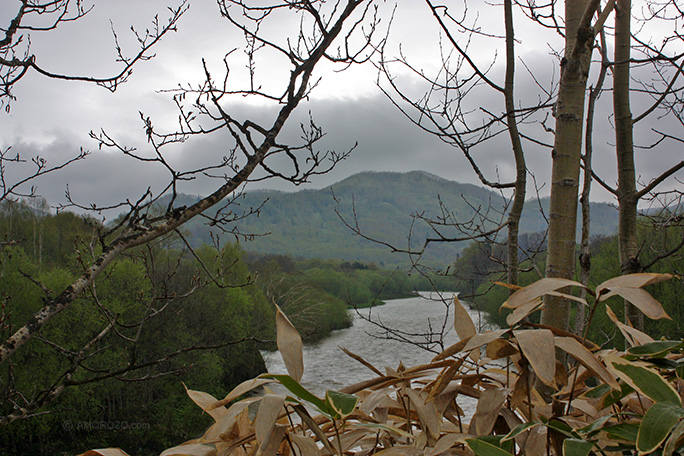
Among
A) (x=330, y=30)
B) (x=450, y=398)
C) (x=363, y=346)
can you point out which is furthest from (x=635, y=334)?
(x=363, y=346)

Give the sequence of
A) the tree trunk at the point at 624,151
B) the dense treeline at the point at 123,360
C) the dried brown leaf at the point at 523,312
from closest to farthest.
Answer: the dried brown leaf at the point at 523,312
the tree trunk at the point at 624,151
the dense treeline at the point at 123,360

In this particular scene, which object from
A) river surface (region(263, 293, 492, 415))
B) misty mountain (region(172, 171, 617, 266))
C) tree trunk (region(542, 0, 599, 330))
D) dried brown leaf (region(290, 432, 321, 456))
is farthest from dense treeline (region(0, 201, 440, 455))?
misty mountain (region(172, 171, 617, 266))

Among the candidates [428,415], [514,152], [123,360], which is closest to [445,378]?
[428,415]

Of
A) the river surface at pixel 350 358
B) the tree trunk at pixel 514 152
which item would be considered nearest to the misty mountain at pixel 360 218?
the river surface at pixel 350 358

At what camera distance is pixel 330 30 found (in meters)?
2.37

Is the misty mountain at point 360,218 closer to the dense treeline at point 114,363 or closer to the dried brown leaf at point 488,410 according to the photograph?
the dense treeline at point 114,363

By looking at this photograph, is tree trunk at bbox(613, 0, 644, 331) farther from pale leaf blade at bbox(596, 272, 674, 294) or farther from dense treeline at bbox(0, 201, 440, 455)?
dense treeline at bbox(0, 201, 440, 455)

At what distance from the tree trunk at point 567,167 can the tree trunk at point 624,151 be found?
2.59 ft

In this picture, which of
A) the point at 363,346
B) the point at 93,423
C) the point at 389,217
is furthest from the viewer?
the point at 389,217

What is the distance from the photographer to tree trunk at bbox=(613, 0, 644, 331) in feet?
5.73

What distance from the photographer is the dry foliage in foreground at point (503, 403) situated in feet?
1.11

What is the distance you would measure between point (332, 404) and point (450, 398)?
16 cm

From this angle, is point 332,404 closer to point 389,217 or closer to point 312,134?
point 312,134

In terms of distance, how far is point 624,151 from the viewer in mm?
1875
